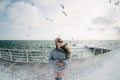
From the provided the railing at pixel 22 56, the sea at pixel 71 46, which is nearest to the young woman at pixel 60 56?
the sea at pixel 71 46

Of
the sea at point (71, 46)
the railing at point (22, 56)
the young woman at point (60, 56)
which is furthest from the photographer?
the sea at point (71, 46)

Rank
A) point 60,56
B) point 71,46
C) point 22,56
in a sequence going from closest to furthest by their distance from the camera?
point 60,56
point 22,56
point 71,46

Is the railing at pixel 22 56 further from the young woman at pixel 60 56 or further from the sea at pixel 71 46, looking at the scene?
the young woman at pixel 60 56

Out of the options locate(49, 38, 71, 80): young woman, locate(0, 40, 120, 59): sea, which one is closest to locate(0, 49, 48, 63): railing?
locate(0, 40, 120, 59): sea

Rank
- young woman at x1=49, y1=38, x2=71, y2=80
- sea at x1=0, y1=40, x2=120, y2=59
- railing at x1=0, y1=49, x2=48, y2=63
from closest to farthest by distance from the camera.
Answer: young woman at x1=49, y1=38, x2=71, y2=80 < railing at x1=0, y1=49, x2=48, y2=63 < sea at x1=0, y1=40, x2=120, y2=59

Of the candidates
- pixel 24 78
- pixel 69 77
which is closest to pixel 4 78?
pixel 24 78

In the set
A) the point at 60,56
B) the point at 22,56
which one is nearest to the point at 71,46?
the point at 22,56

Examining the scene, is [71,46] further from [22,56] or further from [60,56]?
[60,56]

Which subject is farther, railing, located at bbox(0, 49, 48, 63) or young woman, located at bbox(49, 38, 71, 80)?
railing, located at bbox(0, 49, 48, 63)

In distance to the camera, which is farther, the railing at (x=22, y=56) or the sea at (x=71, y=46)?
the sea at (x=71, y=46)

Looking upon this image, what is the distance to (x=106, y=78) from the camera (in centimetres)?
413

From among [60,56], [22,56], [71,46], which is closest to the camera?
[60,56]

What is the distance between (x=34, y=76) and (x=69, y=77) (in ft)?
3.40

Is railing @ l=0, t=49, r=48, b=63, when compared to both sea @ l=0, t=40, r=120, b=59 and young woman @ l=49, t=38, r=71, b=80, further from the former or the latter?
young woman @ l=49, t=38, r=71, b=80
